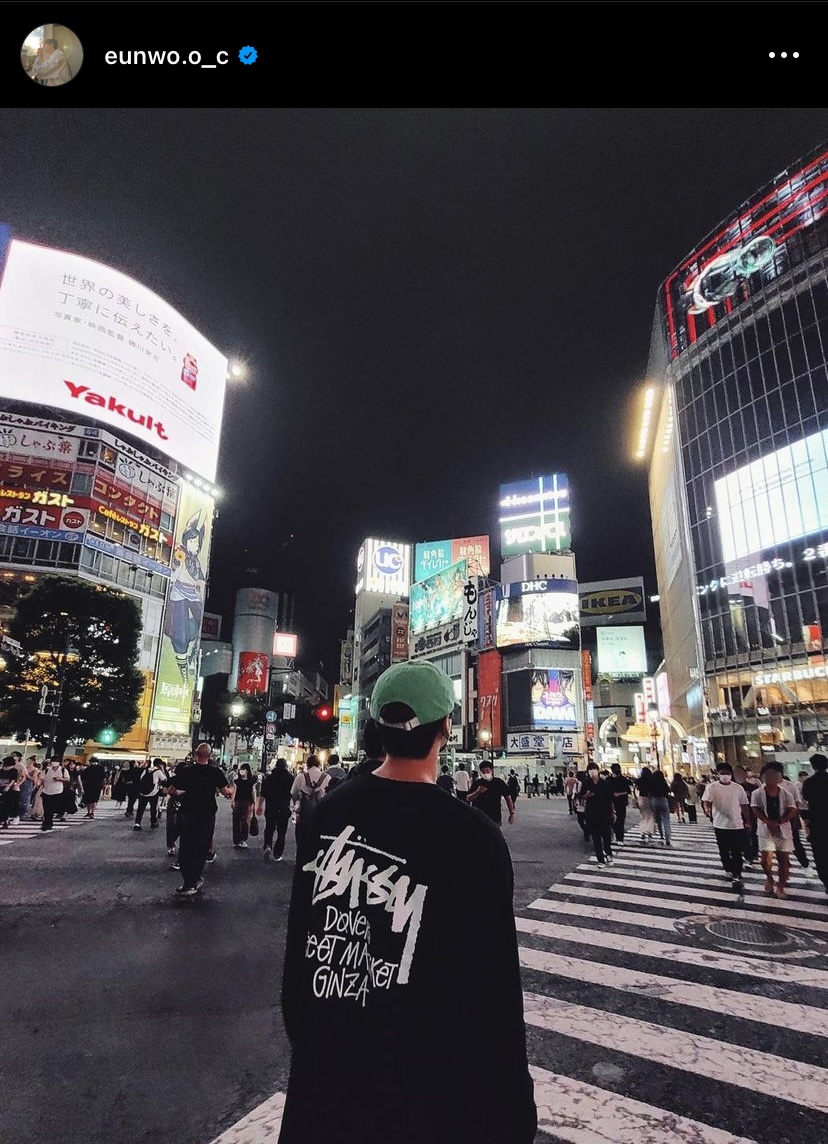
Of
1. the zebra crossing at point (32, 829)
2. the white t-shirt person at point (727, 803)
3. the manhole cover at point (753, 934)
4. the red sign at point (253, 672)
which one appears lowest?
the zebra crossing at point (32, 829)

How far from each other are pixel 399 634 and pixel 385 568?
28.0m

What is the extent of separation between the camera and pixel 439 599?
83.8m

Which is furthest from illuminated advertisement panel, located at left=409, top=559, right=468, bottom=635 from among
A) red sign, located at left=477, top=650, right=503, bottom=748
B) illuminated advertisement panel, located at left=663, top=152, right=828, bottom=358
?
illuminated advertisement panel, located at left=663, top=152, right=828, bottom=358

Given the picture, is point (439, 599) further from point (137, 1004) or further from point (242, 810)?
point (137, 1004)

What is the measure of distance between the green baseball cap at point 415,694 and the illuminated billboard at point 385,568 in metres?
118

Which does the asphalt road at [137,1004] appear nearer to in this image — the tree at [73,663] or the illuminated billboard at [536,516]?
the tree at [73,663]

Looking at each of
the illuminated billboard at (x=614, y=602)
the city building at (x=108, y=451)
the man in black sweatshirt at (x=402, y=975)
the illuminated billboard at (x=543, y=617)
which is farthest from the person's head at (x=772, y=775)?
the illuminated billboard at (x=614, y=602)

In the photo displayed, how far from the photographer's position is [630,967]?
5641mm

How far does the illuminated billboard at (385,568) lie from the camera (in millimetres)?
120625

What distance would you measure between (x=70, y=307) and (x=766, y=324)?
56.1 m

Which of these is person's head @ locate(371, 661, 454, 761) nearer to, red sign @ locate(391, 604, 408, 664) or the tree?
the tree

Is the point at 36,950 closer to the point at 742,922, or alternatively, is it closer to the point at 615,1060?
the point at 615,1060
